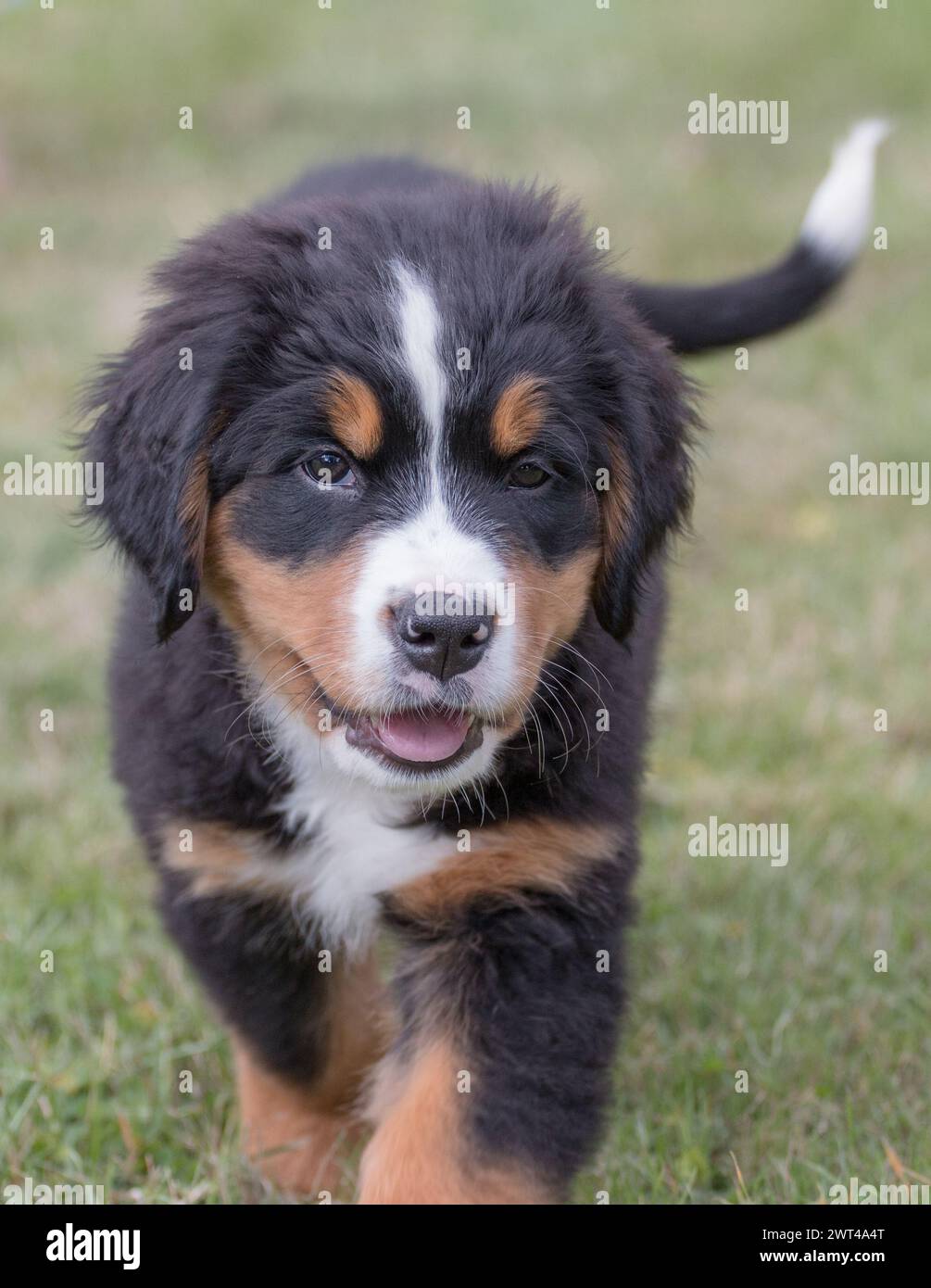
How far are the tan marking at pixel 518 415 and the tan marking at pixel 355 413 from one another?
7.2 inches

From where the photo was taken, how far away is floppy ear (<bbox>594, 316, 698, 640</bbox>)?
2650 mm

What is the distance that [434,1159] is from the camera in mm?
2502

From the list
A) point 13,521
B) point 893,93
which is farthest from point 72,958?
point 893,93

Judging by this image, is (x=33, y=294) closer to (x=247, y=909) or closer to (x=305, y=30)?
(x=305, y=30)

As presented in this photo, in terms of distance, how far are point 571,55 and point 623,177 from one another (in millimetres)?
2544

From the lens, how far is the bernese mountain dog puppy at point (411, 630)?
2.42 metres

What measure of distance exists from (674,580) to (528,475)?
2.91 m
